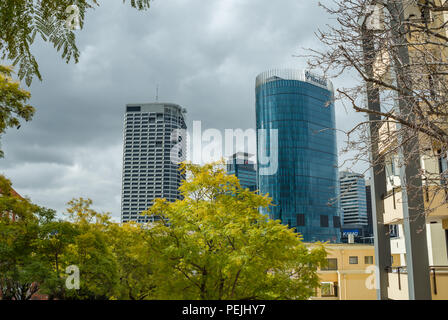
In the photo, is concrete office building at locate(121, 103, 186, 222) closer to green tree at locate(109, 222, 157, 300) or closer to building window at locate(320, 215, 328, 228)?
green tree at locate(109, 222, 157, 300)

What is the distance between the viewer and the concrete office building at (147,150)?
3269cm

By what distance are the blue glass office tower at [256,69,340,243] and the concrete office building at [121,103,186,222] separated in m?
36.6

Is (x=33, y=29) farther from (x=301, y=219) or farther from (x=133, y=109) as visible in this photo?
(x=301, y=219)

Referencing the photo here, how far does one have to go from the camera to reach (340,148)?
4.30 meters

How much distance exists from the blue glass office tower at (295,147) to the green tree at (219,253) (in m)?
61.8

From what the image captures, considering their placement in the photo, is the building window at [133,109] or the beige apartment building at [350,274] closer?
the beige apartment building at [350,274]

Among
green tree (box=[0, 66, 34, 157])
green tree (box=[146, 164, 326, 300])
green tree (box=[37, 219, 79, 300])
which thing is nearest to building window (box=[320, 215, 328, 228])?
green tree (box=[146, 164, 326, 300])

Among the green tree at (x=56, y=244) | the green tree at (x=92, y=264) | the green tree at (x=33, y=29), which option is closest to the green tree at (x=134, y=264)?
the green tree at (x=92, y=264)

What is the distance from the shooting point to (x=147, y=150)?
3925cm

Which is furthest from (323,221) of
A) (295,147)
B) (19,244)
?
(19,244)

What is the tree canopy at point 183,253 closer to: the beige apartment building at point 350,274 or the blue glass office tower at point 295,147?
the beige apartment building at point 350,274

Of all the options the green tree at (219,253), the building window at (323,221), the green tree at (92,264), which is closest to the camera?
the green tree at (219,253)

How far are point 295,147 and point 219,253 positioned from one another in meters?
65.8

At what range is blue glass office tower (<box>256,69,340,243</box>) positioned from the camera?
7081cm
